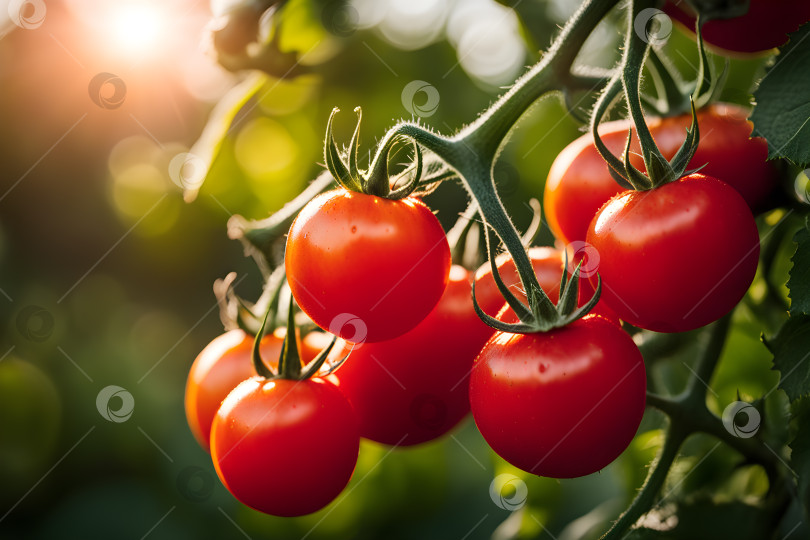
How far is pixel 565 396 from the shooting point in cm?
55

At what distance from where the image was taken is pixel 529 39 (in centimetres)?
95

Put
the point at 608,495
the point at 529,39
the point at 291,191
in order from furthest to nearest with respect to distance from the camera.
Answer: the point at 291,191
the point at 608,495
the point at 529,39

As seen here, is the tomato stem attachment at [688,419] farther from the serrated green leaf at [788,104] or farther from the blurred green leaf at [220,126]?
the blurred green leaf at [220,126]

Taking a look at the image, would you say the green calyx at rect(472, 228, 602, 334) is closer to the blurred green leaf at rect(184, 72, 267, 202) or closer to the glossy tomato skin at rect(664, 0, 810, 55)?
the glossy tomato skin at rect(664, 0, 810, 55)

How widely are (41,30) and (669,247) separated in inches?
64.0

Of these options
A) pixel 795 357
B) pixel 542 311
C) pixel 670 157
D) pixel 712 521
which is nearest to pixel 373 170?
pixel 542 311

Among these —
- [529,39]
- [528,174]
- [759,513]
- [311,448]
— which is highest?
[529,39]

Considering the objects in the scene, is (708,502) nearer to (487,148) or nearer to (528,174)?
(487,148)

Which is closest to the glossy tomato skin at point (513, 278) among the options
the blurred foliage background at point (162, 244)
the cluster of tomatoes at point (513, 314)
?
the cluster of tomatoes at point (513, 314)

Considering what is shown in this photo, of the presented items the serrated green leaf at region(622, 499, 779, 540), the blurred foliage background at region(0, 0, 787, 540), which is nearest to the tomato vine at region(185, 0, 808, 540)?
the serrated green leaf at region(622, 499, 779, 540)

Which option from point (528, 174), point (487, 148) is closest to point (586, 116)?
point (487, 148)

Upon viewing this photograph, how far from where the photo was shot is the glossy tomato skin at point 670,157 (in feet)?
2.12

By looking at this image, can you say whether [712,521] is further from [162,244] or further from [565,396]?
[162,244]

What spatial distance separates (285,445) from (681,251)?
39cm
